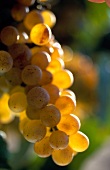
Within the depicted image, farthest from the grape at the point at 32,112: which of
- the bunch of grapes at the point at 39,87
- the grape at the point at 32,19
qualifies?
the grape at the point at 32,19

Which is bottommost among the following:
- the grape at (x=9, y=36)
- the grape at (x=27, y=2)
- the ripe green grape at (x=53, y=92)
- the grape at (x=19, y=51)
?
the ripe green grape at (x=53, y=92)

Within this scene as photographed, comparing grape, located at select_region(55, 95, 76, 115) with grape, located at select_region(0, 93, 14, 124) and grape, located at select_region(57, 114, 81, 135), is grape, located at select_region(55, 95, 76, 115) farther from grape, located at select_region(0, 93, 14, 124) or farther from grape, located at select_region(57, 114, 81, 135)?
grape, located at select_region(0, 93, 14, 124)

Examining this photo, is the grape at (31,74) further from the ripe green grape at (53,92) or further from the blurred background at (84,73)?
the blurred background at (84,73)

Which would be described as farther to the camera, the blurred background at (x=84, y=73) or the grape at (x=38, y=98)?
the blurred background at (x=84, y=73)

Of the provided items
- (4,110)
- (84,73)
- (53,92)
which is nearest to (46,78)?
(53,92)

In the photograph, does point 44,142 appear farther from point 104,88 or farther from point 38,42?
point 104,88

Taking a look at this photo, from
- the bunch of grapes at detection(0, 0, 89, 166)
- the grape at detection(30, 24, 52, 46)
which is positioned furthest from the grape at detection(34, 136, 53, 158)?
the grape at detection(30, 24, 52, 46)

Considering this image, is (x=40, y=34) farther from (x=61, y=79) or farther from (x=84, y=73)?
(x=84, y=73)

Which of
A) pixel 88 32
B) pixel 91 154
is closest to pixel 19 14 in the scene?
pixel 88 32
